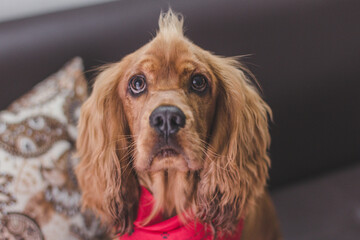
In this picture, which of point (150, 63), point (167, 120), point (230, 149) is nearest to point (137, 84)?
point (150, 63)

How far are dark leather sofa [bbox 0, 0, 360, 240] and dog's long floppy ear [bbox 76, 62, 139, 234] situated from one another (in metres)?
0.23

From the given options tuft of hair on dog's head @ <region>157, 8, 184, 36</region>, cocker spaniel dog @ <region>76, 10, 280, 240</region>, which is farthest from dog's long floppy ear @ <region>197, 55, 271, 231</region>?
tuft of hair on dog's head @ <region>157, 8, 184, 36</region>

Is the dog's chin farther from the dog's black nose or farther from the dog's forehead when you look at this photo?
the dog's forehead

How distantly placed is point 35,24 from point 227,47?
67 cm

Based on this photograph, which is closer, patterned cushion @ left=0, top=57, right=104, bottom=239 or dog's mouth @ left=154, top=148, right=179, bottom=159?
dog's mouth @ left=154, top=148, right=179, bottom=159

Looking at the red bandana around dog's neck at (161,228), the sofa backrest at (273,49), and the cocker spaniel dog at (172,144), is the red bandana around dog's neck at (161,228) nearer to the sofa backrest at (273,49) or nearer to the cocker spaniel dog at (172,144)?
the cocker spaniel dog at (172,144)

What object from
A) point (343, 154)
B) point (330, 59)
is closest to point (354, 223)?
point (343, 154)

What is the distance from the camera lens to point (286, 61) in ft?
4.83

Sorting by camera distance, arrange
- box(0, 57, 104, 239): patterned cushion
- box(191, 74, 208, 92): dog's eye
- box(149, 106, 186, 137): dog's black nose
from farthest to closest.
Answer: box(0, 57, 104, 239): patterned cushion < box(191, 74, 208, 92): dog's eye < box(149, 106, 186, 137): dog's black nose

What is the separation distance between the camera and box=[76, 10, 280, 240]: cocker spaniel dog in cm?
96

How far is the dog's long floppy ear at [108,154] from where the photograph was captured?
3.61 feet

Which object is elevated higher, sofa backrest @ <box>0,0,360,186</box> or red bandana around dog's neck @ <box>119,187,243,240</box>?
sofa backrest @ <box>0,0,360,186</box>

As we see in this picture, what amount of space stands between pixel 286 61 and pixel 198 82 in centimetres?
59

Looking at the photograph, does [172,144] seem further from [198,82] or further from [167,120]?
[198,82]
